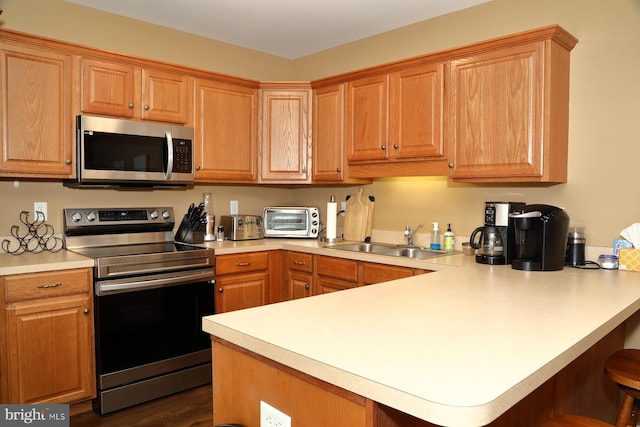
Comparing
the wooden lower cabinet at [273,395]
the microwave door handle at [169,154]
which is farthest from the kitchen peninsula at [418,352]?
the microwave door handle at [169,154]

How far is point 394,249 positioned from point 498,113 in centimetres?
121

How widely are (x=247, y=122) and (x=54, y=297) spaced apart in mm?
1869

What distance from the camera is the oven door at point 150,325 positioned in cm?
274

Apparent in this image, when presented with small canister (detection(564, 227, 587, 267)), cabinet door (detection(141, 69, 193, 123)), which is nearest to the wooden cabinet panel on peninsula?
cabinet door (detection(141, 69, 193, 123))

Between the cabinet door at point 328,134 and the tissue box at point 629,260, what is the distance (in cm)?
187

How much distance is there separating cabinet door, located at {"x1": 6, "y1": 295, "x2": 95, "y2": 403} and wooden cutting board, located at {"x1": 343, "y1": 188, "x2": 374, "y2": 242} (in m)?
1.91

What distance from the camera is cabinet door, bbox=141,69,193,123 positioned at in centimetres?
323

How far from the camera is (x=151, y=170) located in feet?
10.7

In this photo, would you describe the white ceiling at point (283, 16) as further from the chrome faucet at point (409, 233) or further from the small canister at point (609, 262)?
the small canister at point (609, 262)

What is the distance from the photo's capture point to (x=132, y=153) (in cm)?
314

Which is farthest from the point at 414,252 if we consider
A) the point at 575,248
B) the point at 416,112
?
the point at 575,248

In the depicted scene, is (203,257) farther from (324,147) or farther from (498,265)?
(498,265)

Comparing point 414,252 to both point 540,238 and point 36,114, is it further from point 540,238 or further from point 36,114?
point 36,114

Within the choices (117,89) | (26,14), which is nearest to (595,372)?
(117,89)
